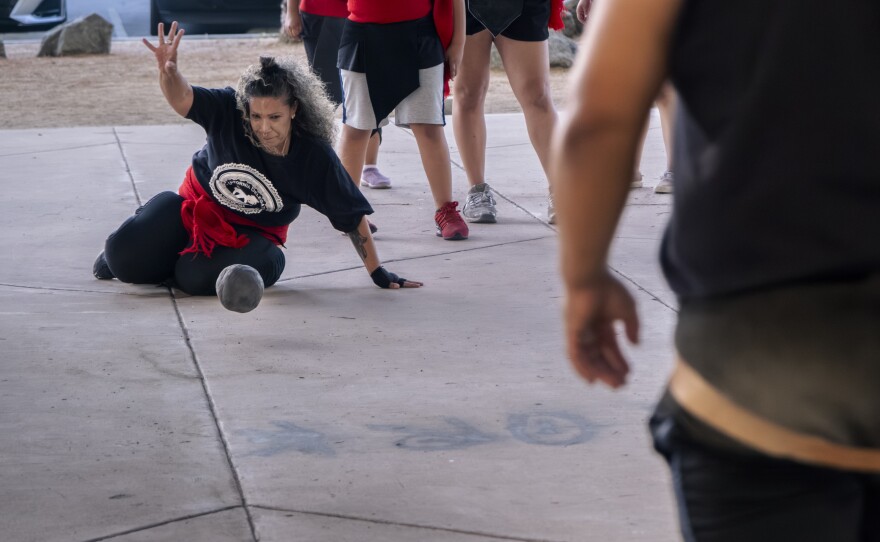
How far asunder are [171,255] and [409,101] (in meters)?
1.34

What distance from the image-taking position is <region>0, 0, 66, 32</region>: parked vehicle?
16062 mm

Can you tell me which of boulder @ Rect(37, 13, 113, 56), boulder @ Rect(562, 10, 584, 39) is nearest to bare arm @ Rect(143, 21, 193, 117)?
boulder @ Rect(37, 13, 113, 56)

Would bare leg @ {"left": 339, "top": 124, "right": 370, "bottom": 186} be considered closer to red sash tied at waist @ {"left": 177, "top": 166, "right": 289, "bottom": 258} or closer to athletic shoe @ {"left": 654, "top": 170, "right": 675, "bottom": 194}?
red sash tied at waist @ {"left": 177, "top": 166, "right": 289, "bottom": 258}

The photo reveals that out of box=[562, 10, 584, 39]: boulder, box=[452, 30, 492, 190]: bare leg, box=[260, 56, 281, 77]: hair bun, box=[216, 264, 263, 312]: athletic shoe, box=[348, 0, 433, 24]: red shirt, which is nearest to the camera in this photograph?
box=[216, 264, 263, 312]: athletic shoe

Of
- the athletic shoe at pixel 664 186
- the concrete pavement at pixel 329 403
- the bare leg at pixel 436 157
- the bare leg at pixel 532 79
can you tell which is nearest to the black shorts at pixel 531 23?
the bare leg at pixel 532 79

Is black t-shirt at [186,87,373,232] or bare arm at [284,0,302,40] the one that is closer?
black t-shirt at [186,87,373,232]

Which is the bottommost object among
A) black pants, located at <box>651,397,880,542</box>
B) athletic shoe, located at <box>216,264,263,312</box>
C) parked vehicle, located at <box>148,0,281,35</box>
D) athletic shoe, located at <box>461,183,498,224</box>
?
parked vehicle, located at <box>148,0,281,35</box>

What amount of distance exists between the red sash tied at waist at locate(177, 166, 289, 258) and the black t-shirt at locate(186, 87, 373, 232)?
88mm

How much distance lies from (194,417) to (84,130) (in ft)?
18.3

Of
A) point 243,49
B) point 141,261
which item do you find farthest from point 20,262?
point 243,49

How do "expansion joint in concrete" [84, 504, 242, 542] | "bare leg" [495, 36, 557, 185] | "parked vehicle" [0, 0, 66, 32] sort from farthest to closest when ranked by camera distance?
"parked vehicle" [0, 0, 66, 32], "bare leg" [495, 36, 557, 185], "expansion joint in concrete" [84, 504, 242, 542]

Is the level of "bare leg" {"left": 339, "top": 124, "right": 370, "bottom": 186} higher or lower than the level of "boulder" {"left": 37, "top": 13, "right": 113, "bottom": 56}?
higher

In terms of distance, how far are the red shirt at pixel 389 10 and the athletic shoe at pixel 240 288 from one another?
1.53 m

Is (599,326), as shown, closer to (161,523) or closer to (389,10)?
(161,523)
